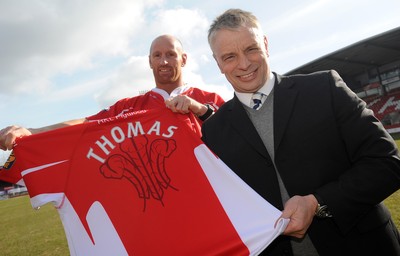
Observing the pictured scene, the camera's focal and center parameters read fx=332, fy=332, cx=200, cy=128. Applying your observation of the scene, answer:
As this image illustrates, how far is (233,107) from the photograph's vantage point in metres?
2.07

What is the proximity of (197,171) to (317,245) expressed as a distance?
32.0 inches

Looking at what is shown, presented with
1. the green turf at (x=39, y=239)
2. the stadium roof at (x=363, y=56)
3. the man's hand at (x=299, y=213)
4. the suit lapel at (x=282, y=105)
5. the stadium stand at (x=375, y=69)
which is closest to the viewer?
the man's hand at (x=299, y=213)

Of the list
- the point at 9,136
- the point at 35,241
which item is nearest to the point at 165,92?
the point at 9,136

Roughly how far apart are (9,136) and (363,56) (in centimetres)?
2694

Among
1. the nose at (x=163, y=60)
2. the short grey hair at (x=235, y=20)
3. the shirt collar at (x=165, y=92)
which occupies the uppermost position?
the nose at (x=163, y=60)

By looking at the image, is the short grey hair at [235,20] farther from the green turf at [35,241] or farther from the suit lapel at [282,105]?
the green turf at [35,241]

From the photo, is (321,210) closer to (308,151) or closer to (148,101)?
(308,151)

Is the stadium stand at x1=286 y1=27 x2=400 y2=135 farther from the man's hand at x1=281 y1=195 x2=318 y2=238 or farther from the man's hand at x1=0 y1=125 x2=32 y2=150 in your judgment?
the man's hand at x1=0 y1=125 x2=32 y2=150

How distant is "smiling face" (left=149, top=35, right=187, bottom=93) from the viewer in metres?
2.89

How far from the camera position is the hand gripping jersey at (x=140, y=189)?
193cm

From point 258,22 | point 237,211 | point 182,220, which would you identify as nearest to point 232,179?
point 237,211

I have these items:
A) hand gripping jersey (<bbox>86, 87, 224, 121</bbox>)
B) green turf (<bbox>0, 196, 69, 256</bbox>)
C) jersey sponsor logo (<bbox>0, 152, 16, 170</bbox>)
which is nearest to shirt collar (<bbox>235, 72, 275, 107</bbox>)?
hand gripping jersey (<bbox>86, 87, 224, 121</bbox>)

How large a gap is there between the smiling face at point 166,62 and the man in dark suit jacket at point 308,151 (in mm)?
918

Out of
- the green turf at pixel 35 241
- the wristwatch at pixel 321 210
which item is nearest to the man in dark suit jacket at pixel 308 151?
the wristwatch at pixel 321 210
